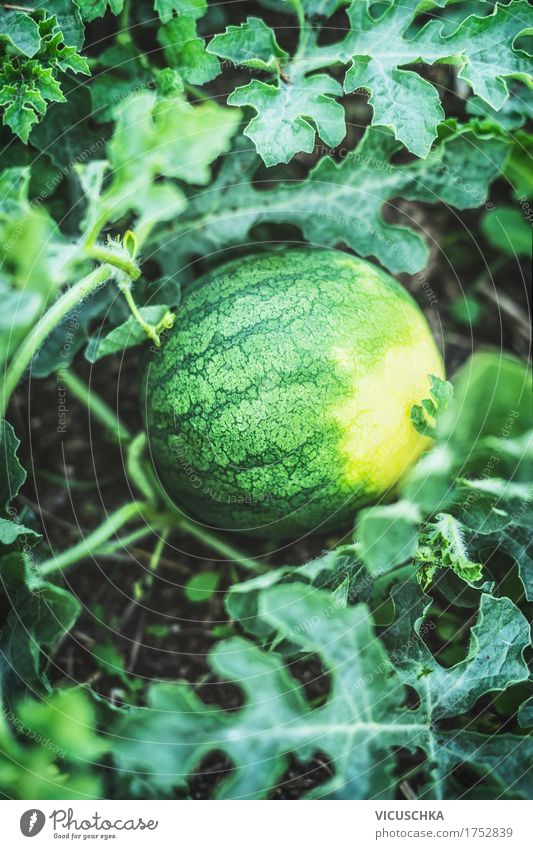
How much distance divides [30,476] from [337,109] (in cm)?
154

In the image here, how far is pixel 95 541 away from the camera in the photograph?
2.30m

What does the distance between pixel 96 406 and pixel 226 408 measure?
721 millimetres

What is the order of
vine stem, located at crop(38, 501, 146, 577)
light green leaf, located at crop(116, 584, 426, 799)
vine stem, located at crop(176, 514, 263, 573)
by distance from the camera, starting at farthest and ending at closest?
vine stem, located at crop(176, 514, 263, 573)
vine stem, located at crop(38, 501, 146, 577)
light green leaf, located at crop(116, 584, 426, 799)

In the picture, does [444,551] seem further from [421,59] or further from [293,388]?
[421,59]

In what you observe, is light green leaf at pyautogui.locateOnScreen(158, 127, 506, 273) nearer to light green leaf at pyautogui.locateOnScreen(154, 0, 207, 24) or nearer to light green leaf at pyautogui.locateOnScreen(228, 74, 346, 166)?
light green leaf at pyautogui.locateOnScreen(228, 74, 346, 166)

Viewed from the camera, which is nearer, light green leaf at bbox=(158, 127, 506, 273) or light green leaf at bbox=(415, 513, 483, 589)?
light green leaf at bbox=(415, 513, 483, 589)

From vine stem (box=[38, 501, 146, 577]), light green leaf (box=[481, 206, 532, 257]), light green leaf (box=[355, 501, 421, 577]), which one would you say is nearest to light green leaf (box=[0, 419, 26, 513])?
vine stem (box=[38, 501, 146, 577])

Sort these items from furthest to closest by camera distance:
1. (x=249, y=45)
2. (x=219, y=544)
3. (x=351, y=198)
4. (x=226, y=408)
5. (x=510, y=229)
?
1. (x=510, y=229)
2. (x=219, y=544)
3. (x=351, y=198)
4. (x=249, y=45)
5. (x=226, y=408)

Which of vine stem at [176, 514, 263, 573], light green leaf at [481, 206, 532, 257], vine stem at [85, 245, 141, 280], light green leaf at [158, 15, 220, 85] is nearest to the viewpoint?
vine stem at [85, 245, 141, 280]
